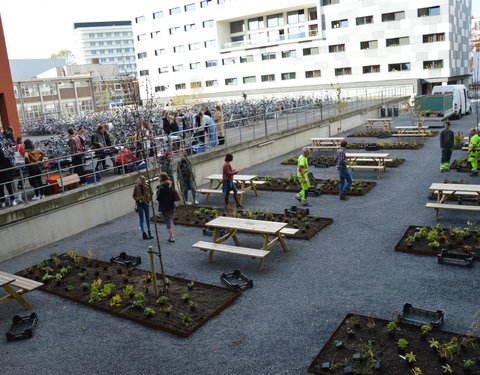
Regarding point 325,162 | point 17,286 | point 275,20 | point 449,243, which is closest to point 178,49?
point 275,20

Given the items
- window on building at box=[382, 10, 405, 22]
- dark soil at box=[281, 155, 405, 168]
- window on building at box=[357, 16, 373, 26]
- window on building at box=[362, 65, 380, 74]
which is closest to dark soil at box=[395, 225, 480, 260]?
dark soil at box=[281, 155, 405, 168]

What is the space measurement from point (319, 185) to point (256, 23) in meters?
56.8

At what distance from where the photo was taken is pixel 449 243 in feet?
30.8

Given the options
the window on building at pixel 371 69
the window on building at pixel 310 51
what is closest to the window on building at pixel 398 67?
the window on building at pixel 371 69

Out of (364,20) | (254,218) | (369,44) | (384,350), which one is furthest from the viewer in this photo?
(369,44)

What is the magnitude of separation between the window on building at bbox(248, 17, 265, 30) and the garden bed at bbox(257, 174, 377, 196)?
177ft

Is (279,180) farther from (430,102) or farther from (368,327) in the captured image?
(430,102)

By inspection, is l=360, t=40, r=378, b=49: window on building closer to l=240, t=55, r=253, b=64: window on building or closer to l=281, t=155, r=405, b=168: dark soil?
l=240, t=55, r=253, b=64: window on building

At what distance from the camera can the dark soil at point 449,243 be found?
30.0 feet

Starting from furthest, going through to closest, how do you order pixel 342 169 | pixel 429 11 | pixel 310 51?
1. pixel 310 51
2. pixel 429 11
3. pixel 342 169

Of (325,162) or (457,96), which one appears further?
(457,96)

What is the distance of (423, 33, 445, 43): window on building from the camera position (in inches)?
2036

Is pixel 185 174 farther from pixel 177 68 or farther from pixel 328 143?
pixel 177 68

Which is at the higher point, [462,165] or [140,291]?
[462,165]
